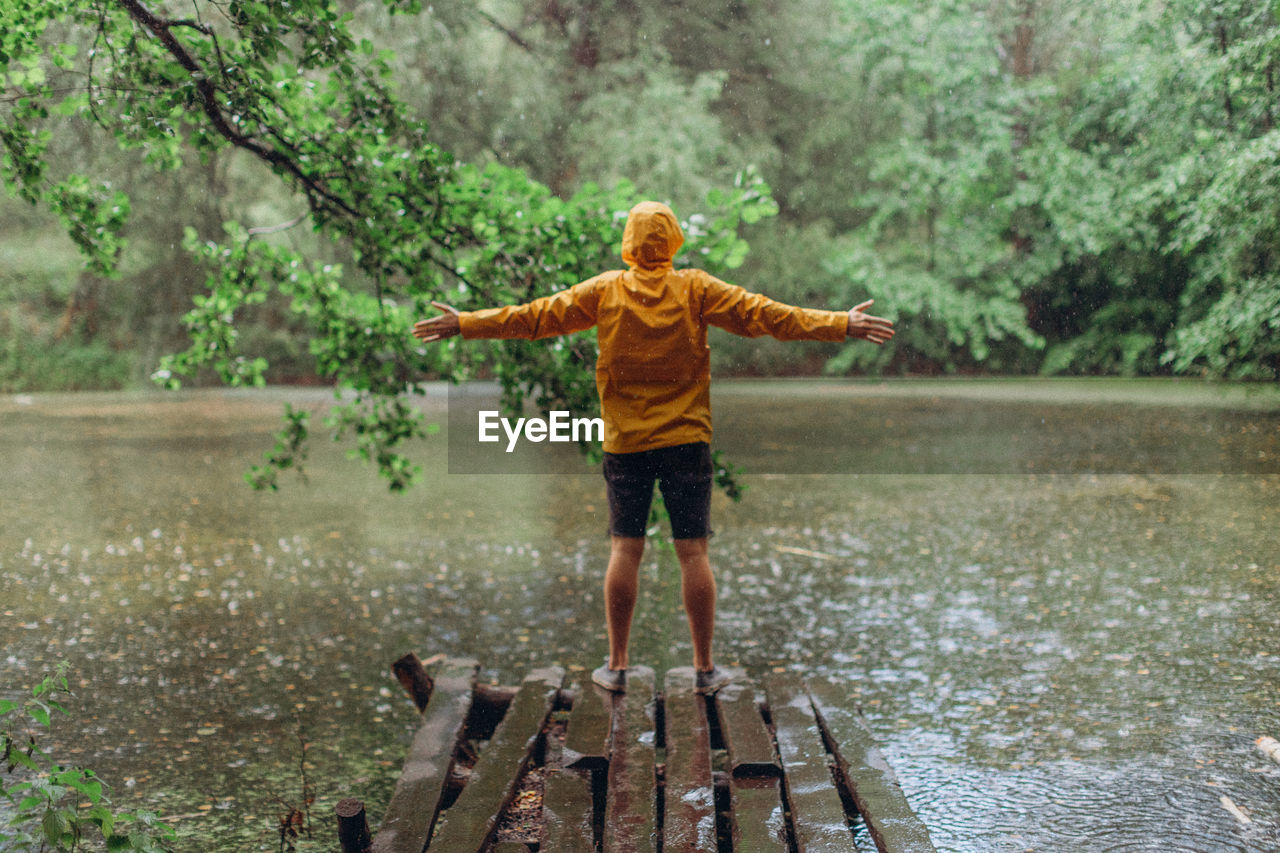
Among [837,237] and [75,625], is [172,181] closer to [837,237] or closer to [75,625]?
[837,237]

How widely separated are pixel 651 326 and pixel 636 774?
4.58 feet

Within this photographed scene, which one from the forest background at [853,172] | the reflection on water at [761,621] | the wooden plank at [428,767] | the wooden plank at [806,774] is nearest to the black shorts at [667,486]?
the wooden plank at [806,774]

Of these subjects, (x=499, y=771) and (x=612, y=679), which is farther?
(x=612, y=679)

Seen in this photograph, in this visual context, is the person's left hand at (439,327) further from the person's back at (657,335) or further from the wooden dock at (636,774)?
the wooden dock at (636,774)

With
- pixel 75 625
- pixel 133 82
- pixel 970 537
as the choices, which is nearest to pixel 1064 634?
pixel 970 537

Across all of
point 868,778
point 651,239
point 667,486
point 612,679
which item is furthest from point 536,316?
point 868,778

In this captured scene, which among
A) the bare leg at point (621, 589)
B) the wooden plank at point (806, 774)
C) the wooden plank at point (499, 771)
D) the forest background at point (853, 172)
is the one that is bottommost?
the wooden plank at point (499, 771)

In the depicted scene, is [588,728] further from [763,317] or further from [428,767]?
[763,317]

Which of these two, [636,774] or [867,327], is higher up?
[867,327]

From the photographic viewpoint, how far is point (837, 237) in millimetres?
27594

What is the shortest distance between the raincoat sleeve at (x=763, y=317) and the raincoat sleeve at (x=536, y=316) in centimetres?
40

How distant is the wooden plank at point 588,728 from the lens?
3.15 metres

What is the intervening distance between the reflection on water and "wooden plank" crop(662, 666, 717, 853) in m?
0.75

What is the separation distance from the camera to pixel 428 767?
3188 mm
